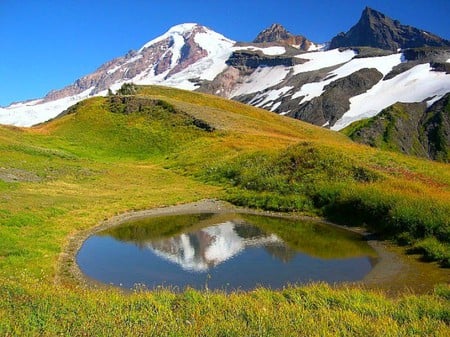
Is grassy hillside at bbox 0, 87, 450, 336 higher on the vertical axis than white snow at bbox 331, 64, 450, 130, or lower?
lower

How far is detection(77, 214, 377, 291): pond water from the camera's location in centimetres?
1955

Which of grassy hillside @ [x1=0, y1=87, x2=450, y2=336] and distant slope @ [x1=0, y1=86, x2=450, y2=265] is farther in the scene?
distant slope @ [x1=0, y1=86, x2=450, y2=265]

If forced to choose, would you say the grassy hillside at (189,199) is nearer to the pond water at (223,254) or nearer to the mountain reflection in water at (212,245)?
the pond water at (223,254)

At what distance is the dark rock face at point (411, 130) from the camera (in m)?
156

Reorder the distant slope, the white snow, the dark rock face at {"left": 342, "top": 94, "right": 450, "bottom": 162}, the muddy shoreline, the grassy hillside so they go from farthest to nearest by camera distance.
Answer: the white snow → the dark rock face at {"left": 342, "top": 94, "right": 450, "bottom": 162} → the distant slope → the muddy shoreline → the grassy hillside

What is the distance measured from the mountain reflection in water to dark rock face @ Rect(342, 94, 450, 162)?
434ft

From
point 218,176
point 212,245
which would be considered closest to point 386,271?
point 212,245

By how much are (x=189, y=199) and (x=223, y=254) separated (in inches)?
584

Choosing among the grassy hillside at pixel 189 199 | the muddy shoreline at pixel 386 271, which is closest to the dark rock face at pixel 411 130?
the grassy hillside at pixel 189 199

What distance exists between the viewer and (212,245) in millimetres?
25422

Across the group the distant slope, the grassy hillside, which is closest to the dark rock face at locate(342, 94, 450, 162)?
the grassy hillside

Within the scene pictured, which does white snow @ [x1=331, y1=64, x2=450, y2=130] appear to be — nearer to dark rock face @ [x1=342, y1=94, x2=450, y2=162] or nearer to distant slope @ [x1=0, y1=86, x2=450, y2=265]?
dark rock face @ [x1=342, y1=94, x2=450, y2=162]

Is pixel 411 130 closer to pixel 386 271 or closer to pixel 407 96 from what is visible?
pixel 407 96

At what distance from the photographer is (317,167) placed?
125ft
